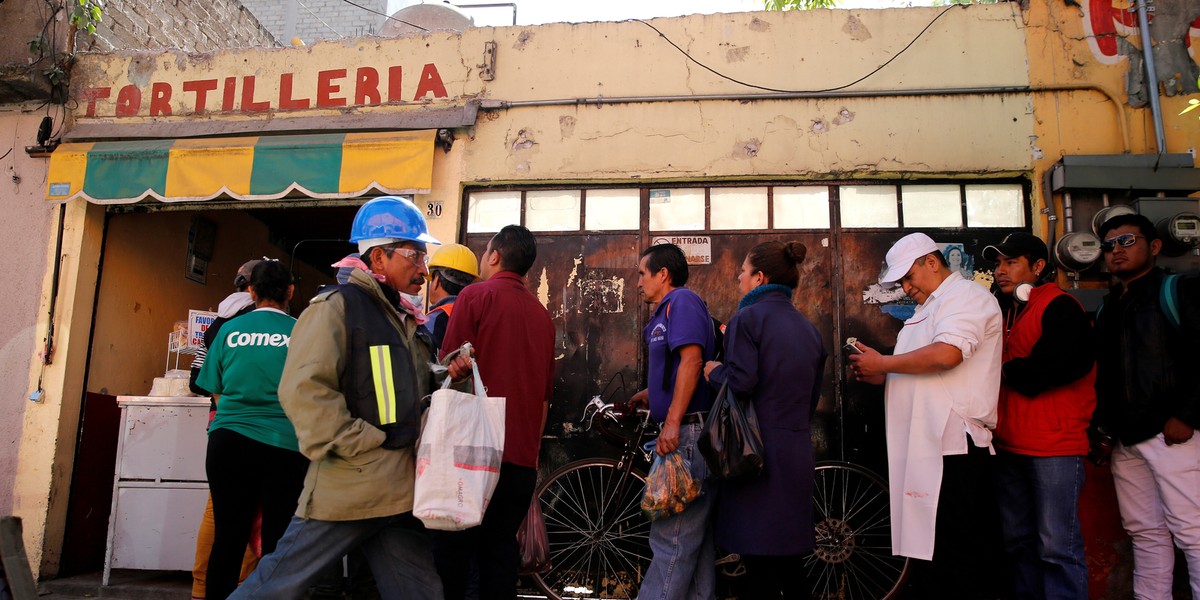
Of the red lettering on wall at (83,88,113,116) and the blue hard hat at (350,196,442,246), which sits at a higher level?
the red lettering on wall at (83,88,113,116)

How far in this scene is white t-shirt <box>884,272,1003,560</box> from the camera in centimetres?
353

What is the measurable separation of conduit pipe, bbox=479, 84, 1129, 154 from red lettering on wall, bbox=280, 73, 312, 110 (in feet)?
4.87

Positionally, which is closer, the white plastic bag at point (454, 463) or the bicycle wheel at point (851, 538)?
the white plastic bag at point (454, 463)

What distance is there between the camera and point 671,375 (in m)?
3.75

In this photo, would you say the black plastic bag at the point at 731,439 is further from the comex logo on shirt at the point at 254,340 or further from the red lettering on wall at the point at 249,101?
the red lettering on wall at the point at 249,101

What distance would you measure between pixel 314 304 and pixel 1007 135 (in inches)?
189

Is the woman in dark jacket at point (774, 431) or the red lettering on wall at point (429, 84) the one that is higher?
the red lettering on wall at point (429, 84)

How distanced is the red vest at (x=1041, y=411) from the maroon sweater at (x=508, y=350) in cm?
235

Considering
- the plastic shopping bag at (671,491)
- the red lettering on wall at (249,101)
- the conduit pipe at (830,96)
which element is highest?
the red lettering on wall at (249,101)

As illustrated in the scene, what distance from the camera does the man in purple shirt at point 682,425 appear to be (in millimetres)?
3543

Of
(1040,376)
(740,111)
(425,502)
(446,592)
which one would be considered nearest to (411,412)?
(425,502)

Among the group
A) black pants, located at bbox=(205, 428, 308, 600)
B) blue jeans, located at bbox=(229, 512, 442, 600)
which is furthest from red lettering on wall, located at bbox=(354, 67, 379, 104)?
blue jeans, located at bbox=(229, 512, 442, 600)

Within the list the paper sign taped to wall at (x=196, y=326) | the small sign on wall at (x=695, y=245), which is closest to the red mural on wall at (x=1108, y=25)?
the small sign on wall at (x=695, y=245)

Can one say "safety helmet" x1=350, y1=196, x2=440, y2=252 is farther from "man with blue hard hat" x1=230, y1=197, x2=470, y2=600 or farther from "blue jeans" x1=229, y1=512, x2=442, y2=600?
"blue jeans" x1=229, y1=512, x2=442, y2=600
